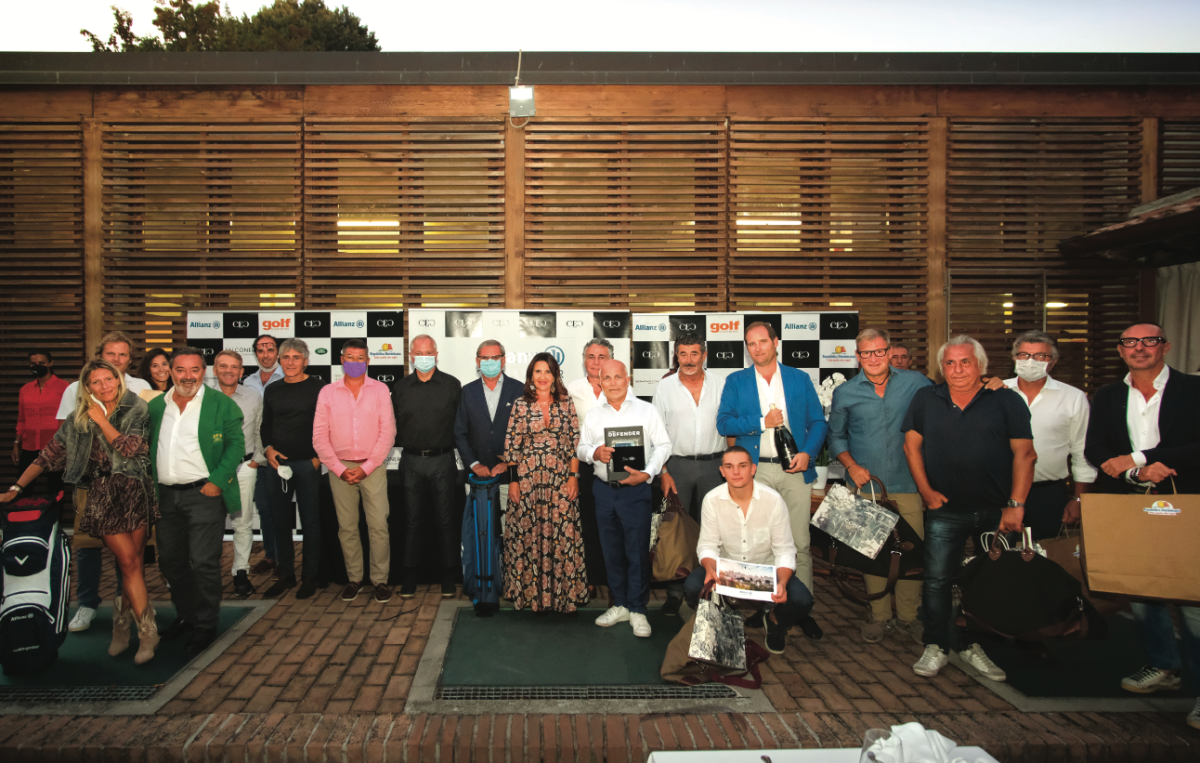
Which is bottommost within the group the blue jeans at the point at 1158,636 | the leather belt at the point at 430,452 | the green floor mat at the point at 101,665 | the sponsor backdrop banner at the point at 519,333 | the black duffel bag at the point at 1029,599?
the green floor mat at the point at 101,665

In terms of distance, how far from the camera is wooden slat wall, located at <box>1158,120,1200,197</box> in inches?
255

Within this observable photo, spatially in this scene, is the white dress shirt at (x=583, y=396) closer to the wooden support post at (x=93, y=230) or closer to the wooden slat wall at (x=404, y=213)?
the wooden slat wall at (x=404, y=213)

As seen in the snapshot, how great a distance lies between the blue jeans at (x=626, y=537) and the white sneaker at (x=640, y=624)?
0.17ft

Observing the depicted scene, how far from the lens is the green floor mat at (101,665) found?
3.09 meters

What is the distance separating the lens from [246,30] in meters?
16.6

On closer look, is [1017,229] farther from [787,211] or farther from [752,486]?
[752,486]

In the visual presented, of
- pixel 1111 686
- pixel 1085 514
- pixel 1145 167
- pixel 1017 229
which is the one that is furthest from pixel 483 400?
pixel 1145 167

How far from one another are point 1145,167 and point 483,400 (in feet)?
26.5

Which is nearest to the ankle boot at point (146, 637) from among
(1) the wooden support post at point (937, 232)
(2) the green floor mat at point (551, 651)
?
(2) the green floor mat at point (551, 651)

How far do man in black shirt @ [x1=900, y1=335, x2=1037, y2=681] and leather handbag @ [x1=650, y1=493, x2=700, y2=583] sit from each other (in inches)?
54.5

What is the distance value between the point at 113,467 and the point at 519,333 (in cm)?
344

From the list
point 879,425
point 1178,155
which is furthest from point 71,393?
point 1178,155

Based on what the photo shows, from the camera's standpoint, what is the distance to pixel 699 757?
1.52 meters

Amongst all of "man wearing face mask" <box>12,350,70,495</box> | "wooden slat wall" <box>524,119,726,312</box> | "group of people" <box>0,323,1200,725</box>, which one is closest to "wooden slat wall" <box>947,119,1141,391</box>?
"wooden slat wall" <box>524,119,726,312</box>
